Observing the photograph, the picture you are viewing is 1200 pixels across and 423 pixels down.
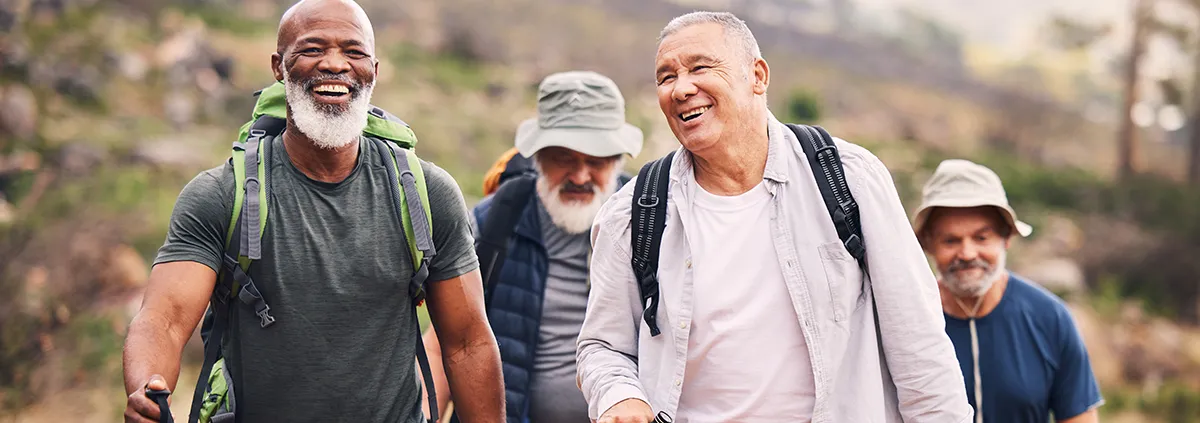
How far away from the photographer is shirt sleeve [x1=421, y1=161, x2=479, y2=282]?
108 inches

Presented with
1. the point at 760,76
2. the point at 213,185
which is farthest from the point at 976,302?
the point at 213,185

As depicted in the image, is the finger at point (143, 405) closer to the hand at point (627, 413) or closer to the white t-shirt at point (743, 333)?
the hand at point (627, 413)

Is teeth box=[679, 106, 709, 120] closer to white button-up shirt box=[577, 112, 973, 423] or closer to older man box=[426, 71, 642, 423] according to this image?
white button-up shirt box=[577, 112, 973, 423]

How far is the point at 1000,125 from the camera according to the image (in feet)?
83.5

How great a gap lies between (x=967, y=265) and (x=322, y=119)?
240cm

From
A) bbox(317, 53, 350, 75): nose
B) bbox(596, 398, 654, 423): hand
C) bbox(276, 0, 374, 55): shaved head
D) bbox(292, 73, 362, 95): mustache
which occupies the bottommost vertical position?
bbox(596, 398, 654, 423): hand

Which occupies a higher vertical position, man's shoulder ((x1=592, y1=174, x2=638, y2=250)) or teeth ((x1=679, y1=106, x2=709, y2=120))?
teeth ((x1=679, y1=106, x2=709, y2=120))

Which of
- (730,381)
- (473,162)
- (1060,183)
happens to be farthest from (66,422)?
(1060,183)

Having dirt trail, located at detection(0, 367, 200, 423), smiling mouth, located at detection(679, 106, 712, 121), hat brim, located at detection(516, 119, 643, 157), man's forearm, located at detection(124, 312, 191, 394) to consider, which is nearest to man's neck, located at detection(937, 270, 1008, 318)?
hat brim, located at detection(516, 119, 643, 157)

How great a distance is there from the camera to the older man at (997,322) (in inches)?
135

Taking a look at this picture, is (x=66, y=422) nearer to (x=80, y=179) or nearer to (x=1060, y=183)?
(x=80, y=179)

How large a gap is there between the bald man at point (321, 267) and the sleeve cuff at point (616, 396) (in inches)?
24.6

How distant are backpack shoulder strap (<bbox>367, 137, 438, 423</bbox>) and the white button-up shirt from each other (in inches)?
21.3

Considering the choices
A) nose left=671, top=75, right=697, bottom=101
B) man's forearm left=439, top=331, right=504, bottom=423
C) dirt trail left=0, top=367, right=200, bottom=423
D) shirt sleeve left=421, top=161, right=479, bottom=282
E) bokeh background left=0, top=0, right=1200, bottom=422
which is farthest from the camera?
bokeh background left=0, top=0, right=1200, bottom=422
